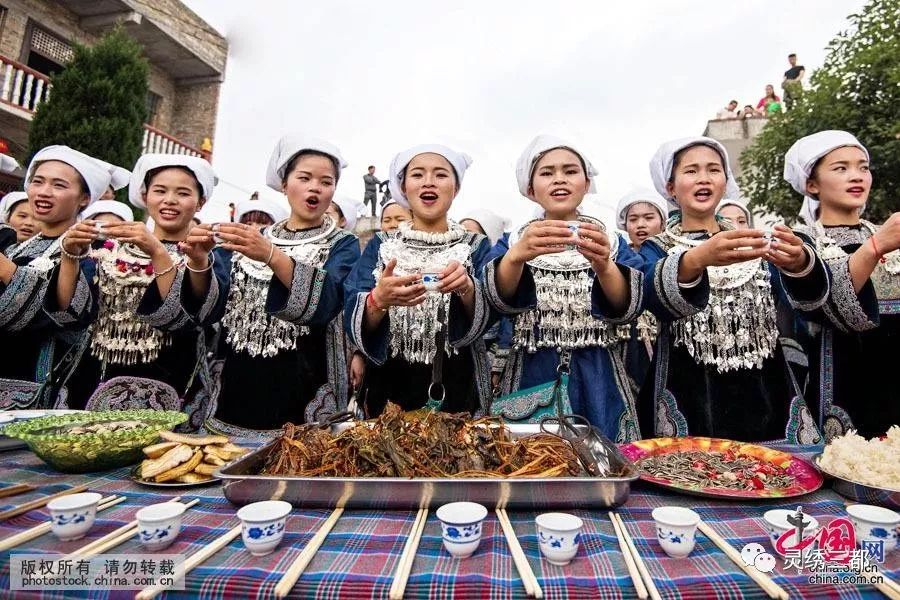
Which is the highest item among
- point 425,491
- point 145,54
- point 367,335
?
point 145,54

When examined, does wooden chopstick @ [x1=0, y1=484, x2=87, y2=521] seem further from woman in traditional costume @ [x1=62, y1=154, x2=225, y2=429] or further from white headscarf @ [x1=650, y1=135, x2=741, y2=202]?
white headscarf @ [x1=650, y1=135, x2=741, y2=202]

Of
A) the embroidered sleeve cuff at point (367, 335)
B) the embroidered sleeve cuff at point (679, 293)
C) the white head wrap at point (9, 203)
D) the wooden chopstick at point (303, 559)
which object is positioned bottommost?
the wooden chopstick at point (303, 559)

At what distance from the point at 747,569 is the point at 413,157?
2.31 metres

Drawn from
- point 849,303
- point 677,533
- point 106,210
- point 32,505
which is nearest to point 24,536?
point 32,505

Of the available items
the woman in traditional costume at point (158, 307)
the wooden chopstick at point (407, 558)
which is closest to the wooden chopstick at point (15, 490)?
the wooden chopstick at point (407, 558)

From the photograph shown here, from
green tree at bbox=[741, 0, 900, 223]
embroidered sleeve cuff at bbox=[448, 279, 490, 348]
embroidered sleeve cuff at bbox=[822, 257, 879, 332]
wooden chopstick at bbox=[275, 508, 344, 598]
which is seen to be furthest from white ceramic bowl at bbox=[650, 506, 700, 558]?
green tree at bbox=[741, 0, 900, 223]

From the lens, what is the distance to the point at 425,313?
2.47m

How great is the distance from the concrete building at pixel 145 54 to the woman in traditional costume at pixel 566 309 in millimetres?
11817

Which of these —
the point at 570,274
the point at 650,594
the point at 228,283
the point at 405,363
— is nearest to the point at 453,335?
the point at 405,363

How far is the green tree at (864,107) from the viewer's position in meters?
7.72

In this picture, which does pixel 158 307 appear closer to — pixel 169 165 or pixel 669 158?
pixel 169 165

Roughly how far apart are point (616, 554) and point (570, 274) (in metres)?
1.56

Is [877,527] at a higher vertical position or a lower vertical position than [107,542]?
higher

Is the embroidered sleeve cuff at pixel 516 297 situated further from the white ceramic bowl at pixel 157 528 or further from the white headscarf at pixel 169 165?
the white headscarf at pixel 169 165
